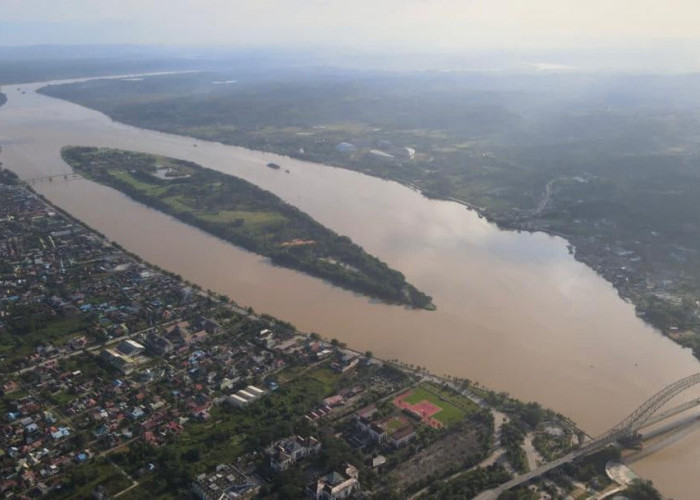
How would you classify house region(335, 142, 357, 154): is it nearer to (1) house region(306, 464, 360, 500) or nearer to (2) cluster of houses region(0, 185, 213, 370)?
(2) cluster of houses region(0, 185, 213, 370)

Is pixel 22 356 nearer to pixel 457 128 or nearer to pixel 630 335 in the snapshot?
pixel 630 335

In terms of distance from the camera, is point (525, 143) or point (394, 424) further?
point (525, 143)

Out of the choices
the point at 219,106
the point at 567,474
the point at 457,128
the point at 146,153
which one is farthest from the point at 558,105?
the point at 567,474

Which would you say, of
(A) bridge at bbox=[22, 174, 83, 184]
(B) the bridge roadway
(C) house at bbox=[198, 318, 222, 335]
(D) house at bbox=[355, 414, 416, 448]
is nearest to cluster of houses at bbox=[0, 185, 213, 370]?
(C) house at bbox=[198, 318, 222, 335]

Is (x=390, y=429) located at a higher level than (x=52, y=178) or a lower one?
lower

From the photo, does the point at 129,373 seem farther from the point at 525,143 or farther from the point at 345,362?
the point at 525,143

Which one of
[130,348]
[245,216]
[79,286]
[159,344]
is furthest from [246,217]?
[130,348]

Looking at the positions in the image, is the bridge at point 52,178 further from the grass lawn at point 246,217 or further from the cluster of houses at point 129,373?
the cluster of houses at point 129,373

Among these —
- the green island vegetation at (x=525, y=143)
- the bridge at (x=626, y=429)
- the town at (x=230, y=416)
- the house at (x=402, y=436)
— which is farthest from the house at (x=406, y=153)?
the house at (x=402, y=436)
